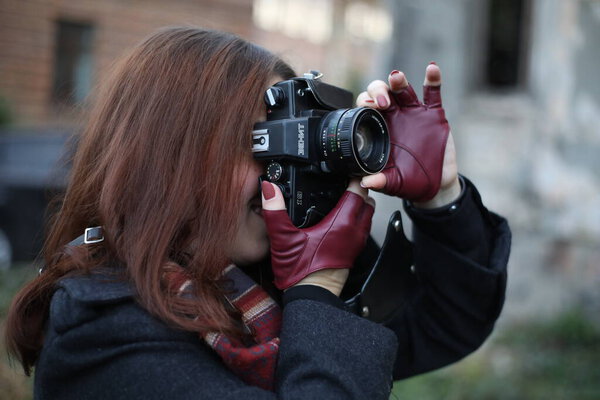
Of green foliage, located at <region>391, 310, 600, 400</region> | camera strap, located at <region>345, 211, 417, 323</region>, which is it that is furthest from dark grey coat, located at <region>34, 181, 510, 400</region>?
green foliage, located at <region>391, 310, 600, 400</region>

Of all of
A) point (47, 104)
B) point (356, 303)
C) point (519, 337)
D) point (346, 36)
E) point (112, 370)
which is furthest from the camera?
point (346, 36)

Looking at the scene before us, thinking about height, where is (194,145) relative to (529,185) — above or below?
above

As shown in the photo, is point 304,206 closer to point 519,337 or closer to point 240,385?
point 240,385

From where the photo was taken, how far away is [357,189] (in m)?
1.40

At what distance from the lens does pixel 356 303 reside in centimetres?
138

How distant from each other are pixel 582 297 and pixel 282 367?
3391 millimetres

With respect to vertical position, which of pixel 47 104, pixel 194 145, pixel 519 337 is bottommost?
pixel 519 337

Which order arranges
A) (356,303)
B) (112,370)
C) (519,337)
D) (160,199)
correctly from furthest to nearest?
(519,337) < (356,303) < (160,199) < (112,370)

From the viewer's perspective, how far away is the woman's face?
1.36 m

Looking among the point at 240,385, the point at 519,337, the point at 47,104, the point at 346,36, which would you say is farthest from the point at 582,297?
the point at 346,36

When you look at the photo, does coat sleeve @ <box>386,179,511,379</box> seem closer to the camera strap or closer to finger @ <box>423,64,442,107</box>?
the camera strap

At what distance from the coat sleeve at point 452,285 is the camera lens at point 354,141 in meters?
0.21

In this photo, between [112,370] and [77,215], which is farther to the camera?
[77,215]

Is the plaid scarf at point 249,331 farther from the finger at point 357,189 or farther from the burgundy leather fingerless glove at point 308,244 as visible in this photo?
the finger at point 357,189
